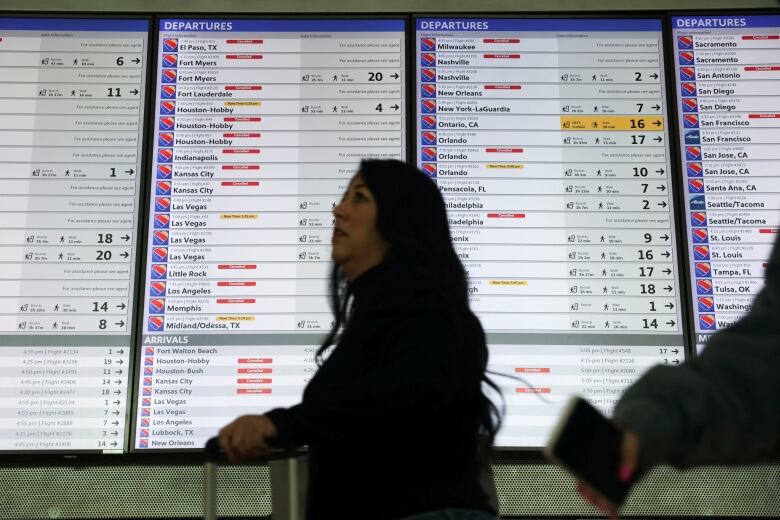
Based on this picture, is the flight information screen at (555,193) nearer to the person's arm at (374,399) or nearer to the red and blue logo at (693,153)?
the red and blue logo at (693,153)

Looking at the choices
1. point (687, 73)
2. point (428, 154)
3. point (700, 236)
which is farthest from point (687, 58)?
point (428, 154)

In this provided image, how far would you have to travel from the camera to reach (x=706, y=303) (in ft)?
10.2

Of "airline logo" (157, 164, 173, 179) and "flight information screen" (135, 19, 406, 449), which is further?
"airline logo" (157, 164, 173, 179)

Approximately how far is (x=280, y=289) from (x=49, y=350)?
77cm

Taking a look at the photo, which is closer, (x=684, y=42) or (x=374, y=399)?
(x=374, y=399)

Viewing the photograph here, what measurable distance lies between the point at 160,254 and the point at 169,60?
2.36ft

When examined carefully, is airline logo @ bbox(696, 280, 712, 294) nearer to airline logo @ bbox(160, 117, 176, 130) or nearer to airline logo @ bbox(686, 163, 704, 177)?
airline logo @ bbox(686, 163, 704, 177)

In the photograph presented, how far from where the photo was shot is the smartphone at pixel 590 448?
2.07 feet

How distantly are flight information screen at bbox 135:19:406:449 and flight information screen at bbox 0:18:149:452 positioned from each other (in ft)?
0.32

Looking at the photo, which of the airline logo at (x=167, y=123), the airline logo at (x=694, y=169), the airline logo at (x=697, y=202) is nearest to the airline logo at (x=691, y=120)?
the airline logo at (x=694, y=169)

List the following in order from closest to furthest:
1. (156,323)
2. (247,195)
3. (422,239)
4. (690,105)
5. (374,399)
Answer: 1. (374,399)
2. (422,239)
3. (156,323)
4. (247,195)
5. (690,105)

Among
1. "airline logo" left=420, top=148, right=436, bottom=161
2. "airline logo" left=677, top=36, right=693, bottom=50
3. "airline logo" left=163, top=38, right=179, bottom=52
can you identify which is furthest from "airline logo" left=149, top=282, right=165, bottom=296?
"airline logo" left=677, top=36, right=693, bottom=50

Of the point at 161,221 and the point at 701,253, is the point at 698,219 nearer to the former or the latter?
the point at 701,253

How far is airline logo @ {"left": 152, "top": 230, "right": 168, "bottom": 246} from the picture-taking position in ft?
10.3
